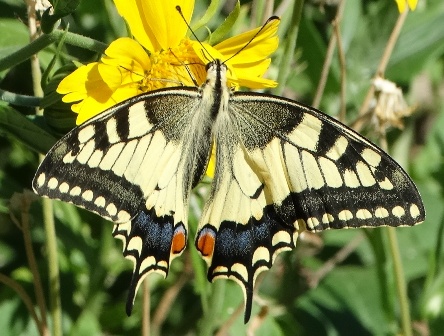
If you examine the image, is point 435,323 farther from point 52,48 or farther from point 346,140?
point 52,48

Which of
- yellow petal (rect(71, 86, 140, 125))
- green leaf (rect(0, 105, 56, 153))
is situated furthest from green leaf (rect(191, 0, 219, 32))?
green leaf (rect(0, 105, 56, 153))

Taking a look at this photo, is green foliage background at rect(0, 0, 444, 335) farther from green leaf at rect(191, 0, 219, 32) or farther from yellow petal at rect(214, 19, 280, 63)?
green leaf at rect(191, 0, 219, 32)

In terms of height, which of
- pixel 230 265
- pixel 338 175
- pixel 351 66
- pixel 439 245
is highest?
pixel 351 66

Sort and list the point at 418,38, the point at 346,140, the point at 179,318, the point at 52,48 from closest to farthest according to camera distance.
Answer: the point at 346,140, the point at 52,48, the point at 179,318, the point at 418,38

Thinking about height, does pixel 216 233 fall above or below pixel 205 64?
below

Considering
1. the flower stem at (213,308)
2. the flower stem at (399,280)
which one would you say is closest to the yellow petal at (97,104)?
the flower stem at (213,308)

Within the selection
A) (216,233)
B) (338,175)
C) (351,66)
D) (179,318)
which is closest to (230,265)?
(216,233)
